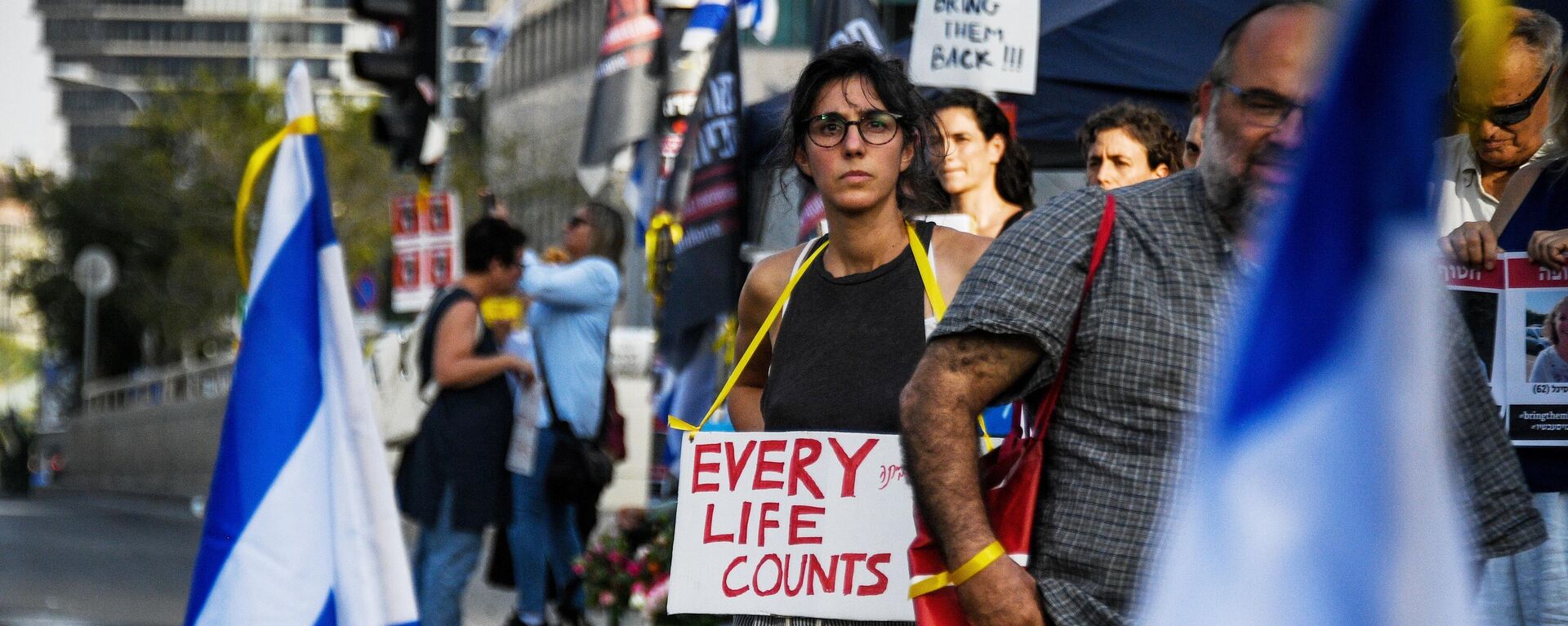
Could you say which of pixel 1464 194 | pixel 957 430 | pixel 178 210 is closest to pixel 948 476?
pixel 957 430

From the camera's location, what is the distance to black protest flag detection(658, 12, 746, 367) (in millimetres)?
8320

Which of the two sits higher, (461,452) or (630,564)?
(461,452)

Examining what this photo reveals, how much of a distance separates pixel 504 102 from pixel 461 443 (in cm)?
6797

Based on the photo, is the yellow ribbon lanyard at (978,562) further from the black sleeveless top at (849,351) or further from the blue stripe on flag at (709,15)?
the blue stripe on flag at (709,15)

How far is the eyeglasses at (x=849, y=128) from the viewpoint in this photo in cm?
371

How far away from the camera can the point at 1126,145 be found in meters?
5.38

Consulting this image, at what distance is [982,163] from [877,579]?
238cm

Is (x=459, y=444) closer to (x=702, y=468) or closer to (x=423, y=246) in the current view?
(x=702, y=468)

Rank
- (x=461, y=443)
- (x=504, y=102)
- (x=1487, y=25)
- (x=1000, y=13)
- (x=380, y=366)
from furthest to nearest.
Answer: (x=504, y=102) → (x=380, y=366) → (x=461, y=443) → (x=1000, y=13) → (x=1487, y=25)

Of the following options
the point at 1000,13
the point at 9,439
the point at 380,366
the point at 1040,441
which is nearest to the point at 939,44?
the point at 1000,13

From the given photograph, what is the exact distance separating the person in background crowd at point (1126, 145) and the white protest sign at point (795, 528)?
6.78 ft

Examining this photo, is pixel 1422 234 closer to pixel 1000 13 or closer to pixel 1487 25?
pixel 1487 25

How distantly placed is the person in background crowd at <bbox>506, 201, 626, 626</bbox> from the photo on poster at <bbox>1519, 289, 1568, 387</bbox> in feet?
16.0

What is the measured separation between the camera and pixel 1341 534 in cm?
124
